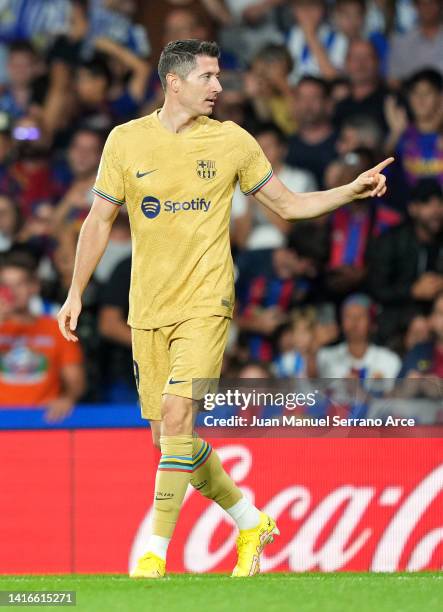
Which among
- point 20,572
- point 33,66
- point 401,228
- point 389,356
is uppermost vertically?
point 33,66

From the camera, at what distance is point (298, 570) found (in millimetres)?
7590

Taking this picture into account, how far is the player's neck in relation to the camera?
19.9 feet

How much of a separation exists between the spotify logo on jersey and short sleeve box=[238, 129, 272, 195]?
1.37 feet

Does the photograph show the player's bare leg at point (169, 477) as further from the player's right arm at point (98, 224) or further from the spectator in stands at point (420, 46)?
the spectator in stands at point (420, 46)

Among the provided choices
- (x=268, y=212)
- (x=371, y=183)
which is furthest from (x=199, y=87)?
(x=268, y=212)

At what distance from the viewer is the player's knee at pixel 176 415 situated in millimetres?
5758

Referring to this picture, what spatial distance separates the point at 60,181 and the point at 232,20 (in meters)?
A: 2.07

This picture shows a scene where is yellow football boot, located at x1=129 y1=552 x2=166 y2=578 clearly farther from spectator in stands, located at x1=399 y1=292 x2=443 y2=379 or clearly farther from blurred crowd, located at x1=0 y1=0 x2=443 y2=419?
spectator in stands, located at x1=399 y1=292 x2=443 y2=379

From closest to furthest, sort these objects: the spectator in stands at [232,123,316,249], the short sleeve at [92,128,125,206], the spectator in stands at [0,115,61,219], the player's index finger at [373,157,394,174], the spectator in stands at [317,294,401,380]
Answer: the player's index finger at [373,157,394,174], the short sleeve at [92,128,125,206], the spectator in stands at [317,294,401,380], the spectator in stands at [232,123,316,249], the spectator in stands at [0,115,61,219]

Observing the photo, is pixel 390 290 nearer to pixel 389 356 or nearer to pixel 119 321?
pixel 389 356

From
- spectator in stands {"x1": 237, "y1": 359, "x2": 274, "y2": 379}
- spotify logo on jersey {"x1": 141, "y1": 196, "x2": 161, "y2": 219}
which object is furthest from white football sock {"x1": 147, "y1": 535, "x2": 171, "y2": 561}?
spectator in stands {"x1": 237, "y1": 359, "x2": 274, "y2": 379}

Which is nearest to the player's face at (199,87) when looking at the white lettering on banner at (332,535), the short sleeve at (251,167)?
the short sleeve at (251,167)

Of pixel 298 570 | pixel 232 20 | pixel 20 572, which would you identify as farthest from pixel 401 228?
pixel 20 572

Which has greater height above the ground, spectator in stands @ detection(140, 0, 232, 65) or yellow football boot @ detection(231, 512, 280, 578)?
spectator in stands @ detection(140, 0, 232, 65)
